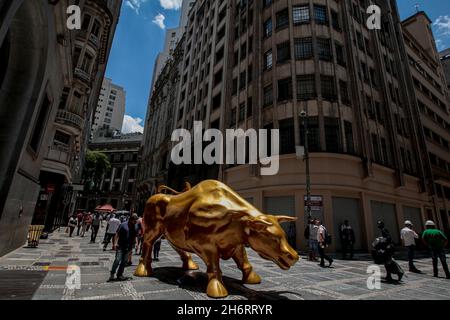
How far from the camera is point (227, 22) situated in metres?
26.5

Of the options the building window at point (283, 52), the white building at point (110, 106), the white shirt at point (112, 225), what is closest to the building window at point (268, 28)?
the building window at point (283, 52)

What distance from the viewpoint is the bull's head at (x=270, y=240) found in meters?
4.12

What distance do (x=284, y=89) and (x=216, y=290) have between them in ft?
54.5

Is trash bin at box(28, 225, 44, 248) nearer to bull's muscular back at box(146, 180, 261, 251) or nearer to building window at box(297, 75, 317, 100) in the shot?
bull's muscular back at box(146, 180, 261, 251)

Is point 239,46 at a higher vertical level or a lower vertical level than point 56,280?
higher

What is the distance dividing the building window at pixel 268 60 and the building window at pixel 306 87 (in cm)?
325

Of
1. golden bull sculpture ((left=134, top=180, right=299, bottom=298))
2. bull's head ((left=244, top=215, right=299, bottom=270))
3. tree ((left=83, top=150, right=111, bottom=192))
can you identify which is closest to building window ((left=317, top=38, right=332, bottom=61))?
golden bull sculpture ((left=134, top=180, right=299, bottom=298))

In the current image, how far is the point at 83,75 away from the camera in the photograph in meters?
20.1

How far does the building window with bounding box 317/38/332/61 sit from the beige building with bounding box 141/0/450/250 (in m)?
0.09

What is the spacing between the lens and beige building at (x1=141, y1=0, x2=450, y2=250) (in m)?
15.5

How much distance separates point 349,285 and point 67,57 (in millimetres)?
14450

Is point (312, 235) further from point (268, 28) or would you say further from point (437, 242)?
point (268, 28)
